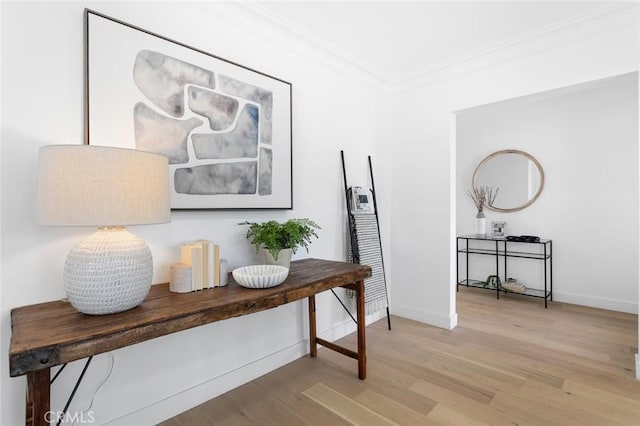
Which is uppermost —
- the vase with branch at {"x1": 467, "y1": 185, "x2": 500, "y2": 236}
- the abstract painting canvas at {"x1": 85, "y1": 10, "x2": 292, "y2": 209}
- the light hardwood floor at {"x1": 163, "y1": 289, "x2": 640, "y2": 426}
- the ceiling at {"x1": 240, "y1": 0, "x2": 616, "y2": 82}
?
the ceiling at {"x1": 240, "y1": 0, "x2": 616, "y2": 82}

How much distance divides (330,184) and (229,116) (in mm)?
1097

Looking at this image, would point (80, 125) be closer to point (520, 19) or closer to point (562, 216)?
point (520, 19)

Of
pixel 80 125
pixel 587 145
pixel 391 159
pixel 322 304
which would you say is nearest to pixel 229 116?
pixel 80 125

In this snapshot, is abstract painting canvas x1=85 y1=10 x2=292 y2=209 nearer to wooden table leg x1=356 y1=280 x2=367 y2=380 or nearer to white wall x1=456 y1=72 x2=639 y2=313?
wooden table leg x1=356 y1=280 x2=367 y2=380

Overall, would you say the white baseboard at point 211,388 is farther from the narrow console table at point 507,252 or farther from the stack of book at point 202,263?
the narrow console table at point 507,252

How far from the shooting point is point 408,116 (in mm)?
3461

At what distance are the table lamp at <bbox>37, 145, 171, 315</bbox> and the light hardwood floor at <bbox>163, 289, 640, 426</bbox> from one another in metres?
0.98

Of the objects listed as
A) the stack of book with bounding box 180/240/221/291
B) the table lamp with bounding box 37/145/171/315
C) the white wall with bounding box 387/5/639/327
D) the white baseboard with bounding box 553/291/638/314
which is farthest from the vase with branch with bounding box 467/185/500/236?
the table lamp with bounding box 37/145/171/315

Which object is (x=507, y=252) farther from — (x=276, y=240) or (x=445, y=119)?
(x=276, y=240)

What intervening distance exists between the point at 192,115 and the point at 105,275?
107cm

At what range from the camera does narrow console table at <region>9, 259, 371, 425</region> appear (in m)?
1.07

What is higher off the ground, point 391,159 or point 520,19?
point 520,19

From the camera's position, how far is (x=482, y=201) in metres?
4.45

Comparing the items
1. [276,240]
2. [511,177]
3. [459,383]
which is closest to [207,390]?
[276,240]
